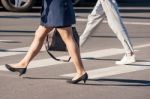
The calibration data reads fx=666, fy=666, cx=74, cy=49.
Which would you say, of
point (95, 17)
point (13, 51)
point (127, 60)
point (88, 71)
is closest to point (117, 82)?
point (88, 71)

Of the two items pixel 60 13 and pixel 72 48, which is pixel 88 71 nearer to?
pixel 72 48

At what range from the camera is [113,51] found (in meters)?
11.3

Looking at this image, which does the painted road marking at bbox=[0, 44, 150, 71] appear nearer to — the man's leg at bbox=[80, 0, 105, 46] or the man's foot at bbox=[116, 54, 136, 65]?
the man's leg at bbox=[80, 0, 105, 46]

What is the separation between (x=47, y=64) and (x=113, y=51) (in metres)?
1.89

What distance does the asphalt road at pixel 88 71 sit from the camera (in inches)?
302

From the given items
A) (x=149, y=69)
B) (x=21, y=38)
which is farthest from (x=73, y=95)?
(x=21, y=38)

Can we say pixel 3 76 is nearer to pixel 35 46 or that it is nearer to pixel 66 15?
pixel 35 46

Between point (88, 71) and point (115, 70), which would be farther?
point (115, 70)

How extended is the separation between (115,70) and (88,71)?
0.40 m

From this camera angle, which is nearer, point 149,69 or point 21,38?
point 149,69

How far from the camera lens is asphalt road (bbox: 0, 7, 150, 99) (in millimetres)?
7668

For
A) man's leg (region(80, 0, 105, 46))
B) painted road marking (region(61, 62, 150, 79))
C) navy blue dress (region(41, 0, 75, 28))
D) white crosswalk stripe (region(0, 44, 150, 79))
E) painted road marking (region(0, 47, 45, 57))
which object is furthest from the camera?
painted road marking (region(0, 47, 45, 57))

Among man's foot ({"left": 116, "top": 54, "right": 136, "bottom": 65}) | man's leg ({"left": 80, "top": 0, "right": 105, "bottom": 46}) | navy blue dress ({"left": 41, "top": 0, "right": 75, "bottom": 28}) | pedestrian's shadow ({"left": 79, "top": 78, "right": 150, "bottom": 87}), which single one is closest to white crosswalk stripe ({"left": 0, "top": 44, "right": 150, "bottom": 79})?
man's foot ({"left": 116, "top": 54, "right": 136, "bottom": 65})

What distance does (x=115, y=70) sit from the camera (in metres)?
9.32
